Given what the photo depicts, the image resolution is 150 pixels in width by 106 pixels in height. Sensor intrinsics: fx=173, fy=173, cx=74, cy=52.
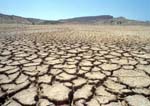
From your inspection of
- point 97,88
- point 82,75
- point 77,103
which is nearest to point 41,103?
point 77,103

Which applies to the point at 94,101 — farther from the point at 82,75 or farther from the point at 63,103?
the point at 82,75

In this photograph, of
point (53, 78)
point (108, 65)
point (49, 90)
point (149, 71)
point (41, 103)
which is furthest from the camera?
point (108, 65)

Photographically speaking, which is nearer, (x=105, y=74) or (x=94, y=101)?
(x=94, y=101)

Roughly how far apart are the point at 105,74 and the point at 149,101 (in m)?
0.73

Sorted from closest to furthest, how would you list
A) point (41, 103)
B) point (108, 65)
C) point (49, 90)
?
point (41, 103) → point (49, 90) → point (108, 65)

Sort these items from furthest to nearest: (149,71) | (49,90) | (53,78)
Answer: (149,71), (53,78), (49,90)

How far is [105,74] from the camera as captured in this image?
2.18 meters

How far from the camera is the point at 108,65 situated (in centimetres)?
256

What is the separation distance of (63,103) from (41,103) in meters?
0.19

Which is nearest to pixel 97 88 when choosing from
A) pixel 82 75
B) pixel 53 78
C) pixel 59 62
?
pixel 82 75

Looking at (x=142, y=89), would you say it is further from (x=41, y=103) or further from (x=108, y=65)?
(x=41, y=103)

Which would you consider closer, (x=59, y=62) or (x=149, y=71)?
(x=149, y=71)

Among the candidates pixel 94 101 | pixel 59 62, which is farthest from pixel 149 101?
pixel 59 62

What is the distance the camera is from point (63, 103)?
1520 millimetres
